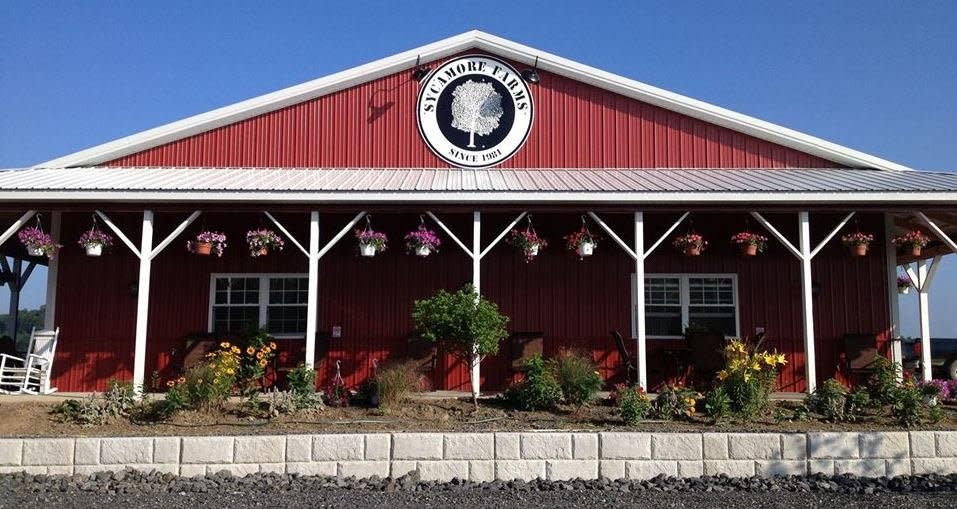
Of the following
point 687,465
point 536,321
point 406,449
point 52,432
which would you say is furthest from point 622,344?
point 52,432

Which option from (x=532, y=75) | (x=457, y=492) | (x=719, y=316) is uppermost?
(x=532, y=75)

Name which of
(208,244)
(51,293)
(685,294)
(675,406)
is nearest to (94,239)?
(208,244)

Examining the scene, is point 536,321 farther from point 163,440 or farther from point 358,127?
point 163,440

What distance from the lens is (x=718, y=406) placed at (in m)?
8.79

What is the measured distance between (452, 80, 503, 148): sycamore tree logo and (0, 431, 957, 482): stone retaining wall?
6624mm

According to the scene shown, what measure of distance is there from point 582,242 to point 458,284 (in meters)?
2.35

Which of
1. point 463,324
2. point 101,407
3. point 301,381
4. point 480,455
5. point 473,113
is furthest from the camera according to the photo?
point 473,113

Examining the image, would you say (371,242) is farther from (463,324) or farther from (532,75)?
(532,75)

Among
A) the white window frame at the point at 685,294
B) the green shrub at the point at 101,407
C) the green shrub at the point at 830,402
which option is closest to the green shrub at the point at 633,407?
the green shrub at the point at 830,402

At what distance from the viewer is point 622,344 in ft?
36.3

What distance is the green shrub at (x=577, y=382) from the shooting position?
9.23 m

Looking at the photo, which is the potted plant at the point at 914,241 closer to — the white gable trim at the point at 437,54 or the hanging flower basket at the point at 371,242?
the white gable trim at the point at 437,54

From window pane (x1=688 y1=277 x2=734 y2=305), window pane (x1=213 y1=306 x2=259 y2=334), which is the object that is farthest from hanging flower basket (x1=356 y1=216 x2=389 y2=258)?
window pane (x1=688 y1=277 x2=734 y2=305)

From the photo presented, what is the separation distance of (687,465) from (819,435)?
56.0 inches
